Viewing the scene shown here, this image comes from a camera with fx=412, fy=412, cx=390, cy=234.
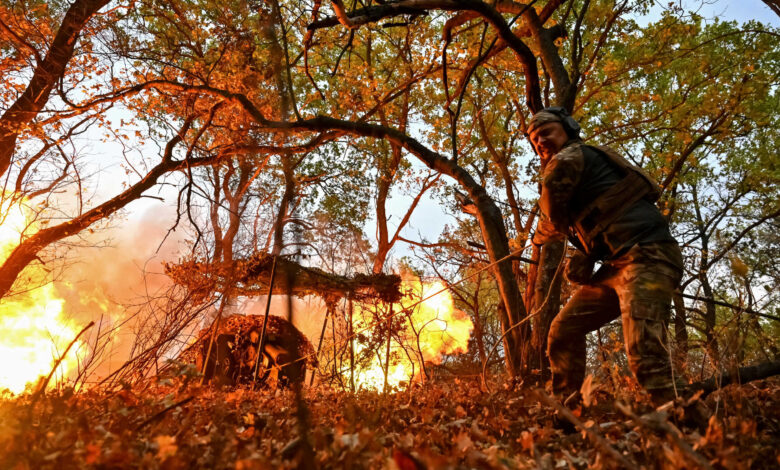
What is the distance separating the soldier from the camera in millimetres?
3170

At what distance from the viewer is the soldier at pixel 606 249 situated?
125 inches

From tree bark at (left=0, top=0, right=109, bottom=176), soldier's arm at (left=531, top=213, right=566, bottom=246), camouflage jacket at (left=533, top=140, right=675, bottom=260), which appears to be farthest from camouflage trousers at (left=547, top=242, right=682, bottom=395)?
tree bark at (left=0, top=0, right=109, bottom=176)

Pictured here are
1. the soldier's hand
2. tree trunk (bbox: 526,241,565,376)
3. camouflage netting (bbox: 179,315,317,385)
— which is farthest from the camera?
camouflage netting (bbox: 179,315,317,385)

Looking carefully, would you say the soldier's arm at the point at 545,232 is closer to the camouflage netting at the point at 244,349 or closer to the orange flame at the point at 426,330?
the orange flame at the point at 426,330

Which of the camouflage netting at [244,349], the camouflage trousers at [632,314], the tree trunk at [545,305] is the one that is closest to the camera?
the camouflage trousers at [632,314]

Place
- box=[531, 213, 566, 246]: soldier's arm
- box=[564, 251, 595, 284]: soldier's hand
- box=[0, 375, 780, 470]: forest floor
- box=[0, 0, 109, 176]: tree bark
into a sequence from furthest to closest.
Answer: box=[0, 0, 109, 176]: tree bark, box=[531, 213, 566, 246]: soldier's arm, box=[564, 251, 595, 284]: soldier's hand, box=[0, 375, 780, 470]: forest floor

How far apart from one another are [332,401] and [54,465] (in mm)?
3556

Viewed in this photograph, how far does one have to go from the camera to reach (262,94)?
11906 millimetres

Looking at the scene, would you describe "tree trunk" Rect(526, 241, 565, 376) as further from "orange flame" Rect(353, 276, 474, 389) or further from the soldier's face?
"orange flame" Rect(353, 276, 474, 389)

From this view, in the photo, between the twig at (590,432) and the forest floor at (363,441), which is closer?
the twig at (590,432)

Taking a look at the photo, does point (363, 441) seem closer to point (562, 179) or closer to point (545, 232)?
point (562, 179)

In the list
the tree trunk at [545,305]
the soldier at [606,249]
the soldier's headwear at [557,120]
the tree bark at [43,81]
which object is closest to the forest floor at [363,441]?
the soldier at [606,249]

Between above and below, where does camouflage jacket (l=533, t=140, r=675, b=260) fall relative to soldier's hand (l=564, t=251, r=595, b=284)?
above

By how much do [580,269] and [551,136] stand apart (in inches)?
51.8
